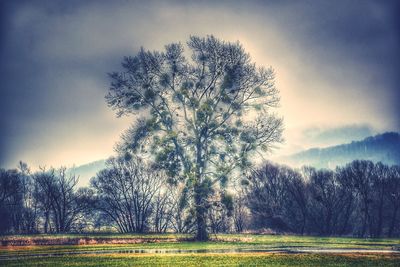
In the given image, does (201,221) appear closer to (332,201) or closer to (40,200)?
(332,201)

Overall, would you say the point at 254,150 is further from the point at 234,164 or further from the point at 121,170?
the point at 121,170

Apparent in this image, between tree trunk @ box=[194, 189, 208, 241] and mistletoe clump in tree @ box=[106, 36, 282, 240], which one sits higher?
mistletoe clump in tree @ box=[106, 36, 282, 240]

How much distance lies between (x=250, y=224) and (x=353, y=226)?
20.2 metres

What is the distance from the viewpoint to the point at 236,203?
66125 mm

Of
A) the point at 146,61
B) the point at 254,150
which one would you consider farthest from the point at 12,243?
the point at 254,150

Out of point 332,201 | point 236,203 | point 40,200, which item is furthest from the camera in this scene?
point 40,200

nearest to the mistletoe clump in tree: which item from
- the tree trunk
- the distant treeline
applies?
the tree trunk

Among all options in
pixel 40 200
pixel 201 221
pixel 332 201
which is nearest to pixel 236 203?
pixel 332 201

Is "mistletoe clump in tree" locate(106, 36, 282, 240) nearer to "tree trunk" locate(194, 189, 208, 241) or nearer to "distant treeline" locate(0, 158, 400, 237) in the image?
"tree trunk" locate(194, 189, 208, 241)

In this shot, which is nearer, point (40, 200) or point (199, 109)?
point (199, 109)

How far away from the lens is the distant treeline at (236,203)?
66.4 meters

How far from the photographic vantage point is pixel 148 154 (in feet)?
106

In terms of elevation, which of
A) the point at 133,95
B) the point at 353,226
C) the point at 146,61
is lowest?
the point at 353,226

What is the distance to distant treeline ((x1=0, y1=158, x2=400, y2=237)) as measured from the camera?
66.4m
